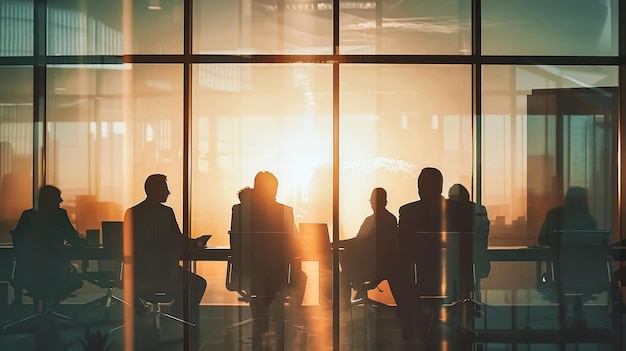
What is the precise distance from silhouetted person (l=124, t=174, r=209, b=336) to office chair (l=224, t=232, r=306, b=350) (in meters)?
0.32

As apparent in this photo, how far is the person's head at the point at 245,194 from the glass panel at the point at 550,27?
2.50 meters

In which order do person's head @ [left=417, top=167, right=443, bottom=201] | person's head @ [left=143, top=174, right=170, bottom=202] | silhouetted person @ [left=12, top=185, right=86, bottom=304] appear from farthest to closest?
silhouetted person @ [left=12, top=185, right=86, bottom=304] < person's head @ [left=143, top=174, right=170, bottom=202] < person's head @ [left=417, top=167, right=443, bottom=201]

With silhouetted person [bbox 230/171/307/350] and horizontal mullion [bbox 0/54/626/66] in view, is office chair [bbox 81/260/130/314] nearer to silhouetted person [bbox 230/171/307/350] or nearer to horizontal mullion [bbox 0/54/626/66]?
silhouetted person [bbox 230/171/307/350]

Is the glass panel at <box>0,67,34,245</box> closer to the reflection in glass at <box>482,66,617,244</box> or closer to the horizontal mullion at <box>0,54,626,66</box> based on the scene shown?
the horizontal mullion at <box>0,54,626,66</box>

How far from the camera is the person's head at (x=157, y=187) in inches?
310

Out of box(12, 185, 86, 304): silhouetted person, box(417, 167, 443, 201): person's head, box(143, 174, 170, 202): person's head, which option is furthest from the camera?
box(12, 185, 86, 304): silhouetted person

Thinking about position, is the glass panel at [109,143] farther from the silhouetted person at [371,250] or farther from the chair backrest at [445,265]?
the chair backrest at [445,265]

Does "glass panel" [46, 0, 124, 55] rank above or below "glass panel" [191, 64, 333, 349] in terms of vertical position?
above

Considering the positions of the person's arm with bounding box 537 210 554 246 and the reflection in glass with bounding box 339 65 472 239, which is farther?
the person's arm with bounding box 537 210 554 246

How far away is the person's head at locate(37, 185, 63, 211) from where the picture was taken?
8.02 metres

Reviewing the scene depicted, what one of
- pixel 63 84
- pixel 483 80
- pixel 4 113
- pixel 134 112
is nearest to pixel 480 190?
pixel 483 80

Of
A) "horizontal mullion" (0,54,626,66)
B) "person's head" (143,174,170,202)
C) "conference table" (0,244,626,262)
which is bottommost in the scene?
"conference table" (0,244,626,262)

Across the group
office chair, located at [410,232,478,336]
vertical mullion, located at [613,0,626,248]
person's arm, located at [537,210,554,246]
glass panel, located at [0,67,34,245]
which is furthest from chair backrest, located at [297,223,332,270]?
vertical mullion, located at [613,0,626,248]

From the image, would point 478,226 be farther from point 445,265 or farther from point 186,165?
point 186,165
